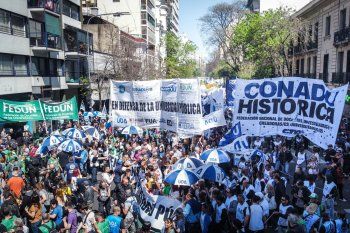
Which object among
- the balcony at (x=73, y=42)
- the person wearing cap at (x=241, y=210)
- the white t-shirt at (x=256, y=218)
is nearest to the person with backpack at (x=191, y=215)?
the person wearing cap at (x=241, y=210)

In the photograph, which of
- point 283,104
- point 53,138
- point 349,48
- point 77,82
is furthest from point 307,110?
point 77,82

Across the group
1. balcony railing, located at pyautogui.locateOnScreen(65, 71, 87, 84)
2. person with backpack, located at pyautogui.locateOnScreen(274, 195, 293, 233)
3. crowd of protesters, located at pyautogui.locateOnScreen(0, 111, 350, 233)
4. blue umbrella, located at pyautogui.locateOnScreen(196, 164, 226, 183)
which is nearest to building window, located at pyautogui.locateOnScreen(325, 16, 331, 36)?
crowd of protesters, located at pyautogui.locateOnScreen(0, 111, 350, 233)

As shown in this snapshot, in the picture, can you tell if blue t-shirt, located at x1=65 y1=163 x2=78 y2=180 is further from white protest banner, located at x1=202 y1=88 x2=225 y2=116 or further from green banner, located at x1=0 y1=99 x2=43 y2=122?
white protest banner, located at x1=202 y1=88 x2=225 y2=116

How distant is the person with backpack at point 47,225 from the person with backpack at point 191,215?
2.81 m

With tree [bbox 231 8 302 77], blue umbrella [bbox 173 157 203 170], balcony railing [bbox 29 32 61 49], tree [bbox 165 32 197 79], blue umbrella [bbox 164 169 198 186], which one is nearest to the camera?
blue umbrella [bbox 164 169 198 186]

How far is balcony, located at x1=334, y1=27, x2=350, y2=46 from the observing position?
2680 centimetres

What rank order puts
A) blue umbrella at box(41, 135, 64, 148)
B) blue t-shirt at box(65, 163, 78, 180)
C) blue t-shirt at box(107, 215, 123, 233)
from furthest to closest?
blue umbrella at box(41, 135, 64, 148), blue t-shirt at box(65, 163, 78, 180), blue t-shirt at box(107, 215, 123, 233)

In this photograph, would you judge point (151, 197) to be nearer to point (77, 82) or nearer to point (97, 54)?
point (77, 82)

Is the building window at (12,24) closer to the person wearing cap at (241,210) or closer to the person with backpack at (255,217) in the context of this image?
the person wearing cap at (241,210)

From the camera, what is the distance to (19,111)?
14.7 meters

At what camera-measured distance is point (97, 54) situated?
38.9 metres

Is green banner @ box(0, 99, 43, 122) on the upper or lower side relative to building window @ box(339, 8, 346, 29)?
lower

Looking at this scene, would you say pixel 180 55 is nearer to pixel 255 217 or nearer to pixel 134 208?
pixel 134 208

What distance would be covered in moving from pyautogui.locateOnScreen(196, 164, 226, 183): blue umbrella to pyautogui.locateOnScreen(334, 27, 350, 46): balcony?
20.7m
